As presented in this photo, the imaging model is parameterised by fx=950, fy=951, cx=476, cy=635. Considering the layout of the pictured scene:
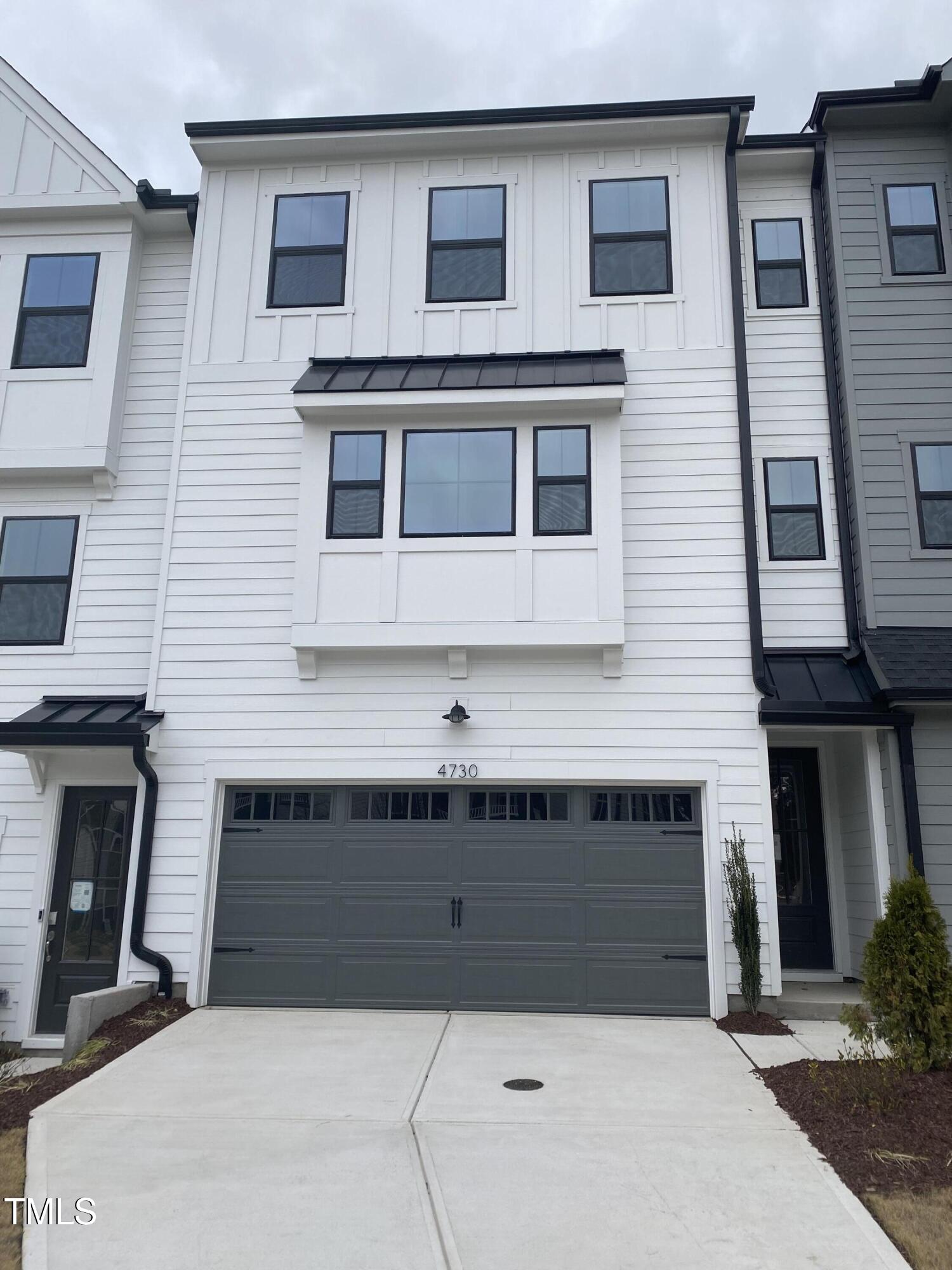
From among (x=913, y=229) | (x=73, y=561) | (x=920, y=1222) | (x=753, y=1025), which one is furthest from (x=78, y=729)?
(x=913, y=229)

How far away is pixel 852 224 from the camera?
10.6 meters

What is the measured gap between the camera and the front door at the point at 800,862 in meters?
10.2

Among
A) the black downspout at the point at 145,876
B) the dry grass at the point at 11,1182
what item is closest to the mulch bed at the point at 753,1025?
the black downspout at the point at 145,876

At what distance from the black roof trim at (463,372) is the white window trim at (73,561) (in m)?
3.02

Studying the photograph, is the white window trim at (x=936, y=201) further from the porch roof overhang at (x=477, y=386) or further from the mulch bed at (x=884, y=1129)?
the mulch bed at (x=884, y=1129)

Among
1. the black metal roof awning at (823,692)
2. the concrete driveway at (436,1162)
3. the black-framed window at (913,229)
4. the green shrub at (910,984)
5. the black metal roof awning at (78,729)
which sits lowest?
the concrete driveway at (436,1162)

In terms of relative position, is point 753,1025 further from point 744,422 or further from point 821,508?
point 744,422

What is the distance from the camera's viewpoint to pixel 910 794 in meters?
8.73

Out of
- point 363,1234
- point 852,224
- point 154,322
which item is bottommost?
point 363,1234

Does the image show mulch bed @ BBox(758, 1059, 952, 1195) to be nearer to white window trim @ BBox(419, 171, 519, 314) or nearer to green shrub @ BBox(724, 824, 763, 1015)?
green shrub @ BBox(724, 824, 763, 1015)

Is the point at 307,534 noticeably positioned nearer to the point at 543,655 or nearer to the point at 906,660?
the point at 543,655

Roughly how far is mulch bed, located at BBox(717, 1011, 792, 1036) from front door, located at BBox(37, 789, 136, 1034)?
19.8 ft

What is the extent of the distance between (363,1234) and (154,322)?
10.1m

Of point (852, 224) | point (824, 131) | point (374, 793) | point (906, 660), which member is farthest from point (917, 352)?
point (374, 793)
